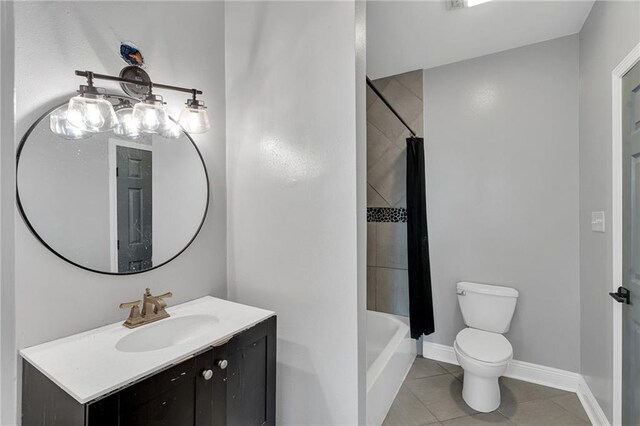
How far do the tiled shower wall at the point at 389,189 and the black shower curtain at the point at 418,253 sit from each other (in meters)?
0.19

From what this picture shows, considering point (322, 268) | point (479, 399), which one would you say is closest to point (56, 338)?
point (322, 268)

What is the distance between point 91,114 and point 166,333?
0.90 m

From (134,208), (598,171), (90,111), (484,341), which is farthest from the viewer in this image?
(484,341)

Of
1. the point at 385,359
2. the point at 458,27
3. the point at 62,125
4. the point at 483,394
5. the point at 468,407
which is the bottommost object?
the point at 468,407

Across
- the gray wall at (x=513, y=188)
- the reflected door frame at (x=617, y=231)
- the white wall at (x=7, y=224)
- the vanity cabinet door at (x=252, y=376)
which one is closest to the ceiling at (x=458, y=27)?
the gray wall at (x=513, y=188)

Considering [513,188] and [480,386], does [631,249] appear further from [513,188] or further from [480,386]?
[480,386]

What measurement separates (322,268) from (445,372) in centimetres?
176

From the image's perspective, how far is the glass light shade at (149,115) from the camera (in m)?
1.19

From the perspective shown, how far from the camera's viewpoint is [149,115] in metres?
1.21

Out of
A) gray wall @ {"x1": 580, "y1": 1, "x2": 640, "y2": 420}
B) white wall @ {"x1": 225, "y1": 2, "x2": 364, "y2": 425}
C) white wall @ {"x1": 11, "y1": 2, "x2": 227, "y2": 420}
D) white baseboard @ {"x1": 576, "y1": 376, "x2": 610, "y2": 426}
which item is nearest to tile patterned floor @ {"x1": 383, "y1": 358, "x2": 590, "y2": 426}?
white baseboard @ {"x1": 576, "y1": 376, "x2": 610, "y2": 426}

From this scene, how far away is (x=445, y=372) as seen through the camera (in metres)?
2.43

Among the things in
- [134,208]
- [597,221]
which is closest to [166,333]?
[134,208]

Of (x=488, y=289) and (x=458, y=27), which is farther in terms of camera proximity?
(x=488, y=289)

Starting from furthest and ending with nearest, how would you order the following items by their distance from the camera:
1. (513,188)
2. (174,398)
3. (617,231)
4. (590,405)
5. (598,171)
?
1. (513,188)
2. (590,405)
3. (598,171)
4. (617,231)
5. (174,398)
